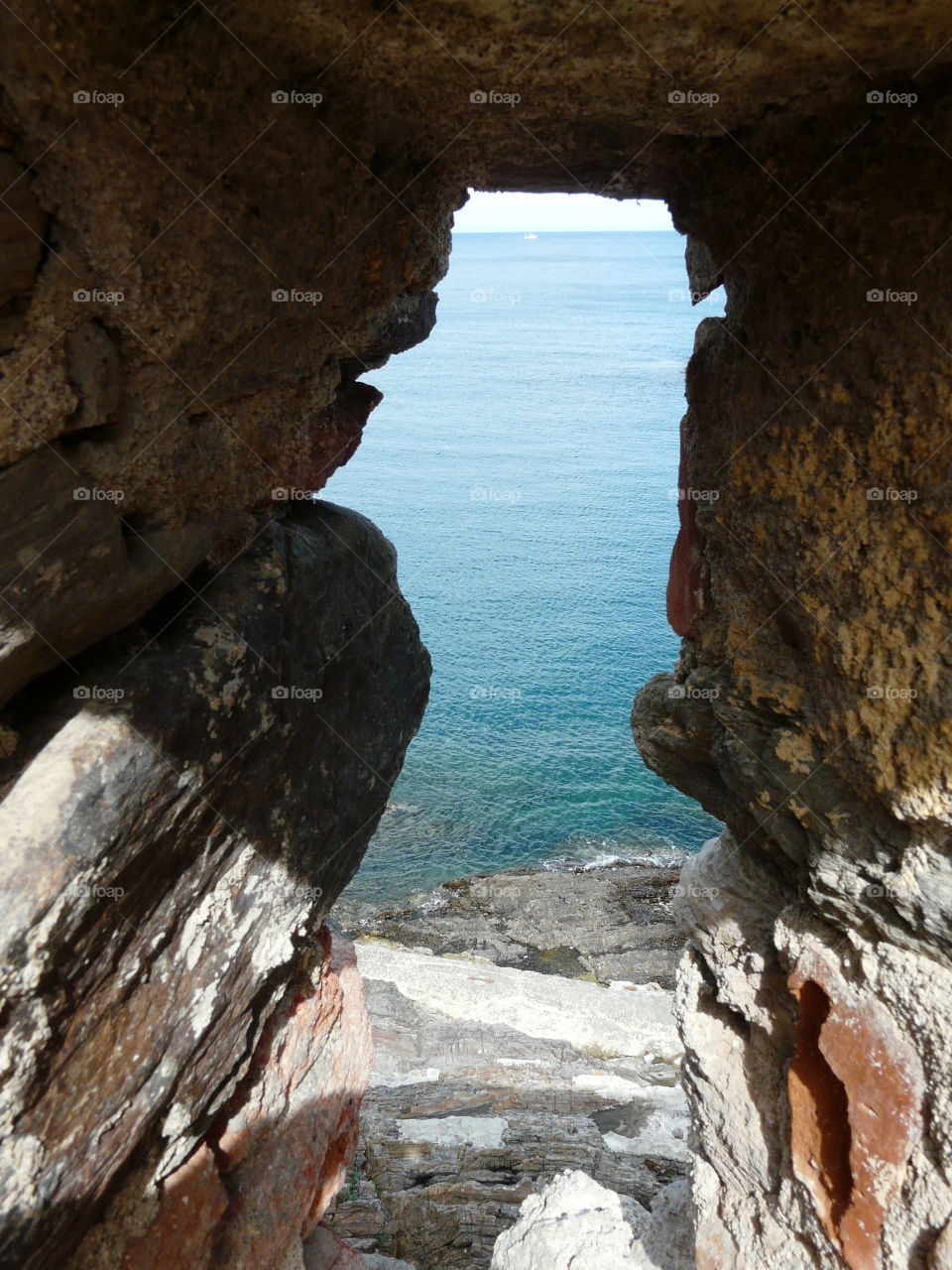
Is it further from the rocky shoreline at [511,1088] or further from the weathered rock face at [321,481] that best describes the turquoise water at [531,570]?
the weathered rock face at [321,481]

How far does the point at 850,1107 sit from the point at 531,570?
70.2 feet

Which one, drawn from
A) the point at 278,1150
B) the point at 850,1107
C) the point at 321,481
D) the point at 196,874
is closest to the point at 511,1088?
the point at 278,1150

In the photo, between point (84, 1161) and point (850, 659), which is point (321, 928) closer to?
point (84, 1161)

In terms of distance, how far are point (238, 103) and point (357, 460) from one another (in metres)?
27.0

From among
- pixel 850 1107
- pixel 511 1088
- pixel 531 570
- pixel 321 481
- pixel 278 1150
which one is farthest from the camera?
pixel 531 570

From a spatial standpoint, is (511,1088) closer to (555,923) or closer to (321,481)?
(555,923)

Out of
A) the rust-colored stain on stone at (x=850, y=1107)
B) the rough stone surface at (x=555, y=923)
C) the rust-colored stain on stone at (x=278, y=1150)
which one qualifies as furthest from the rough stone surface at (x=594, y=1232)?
the rough stone surface at (x=555, y=923)

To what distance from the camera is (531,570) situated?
24.2 metres

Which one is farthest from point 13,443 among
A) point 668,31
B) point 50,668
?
point 668,31

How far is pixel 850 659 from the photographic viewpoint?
3053mm

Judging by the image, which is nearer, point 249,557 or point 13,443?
point 13,443

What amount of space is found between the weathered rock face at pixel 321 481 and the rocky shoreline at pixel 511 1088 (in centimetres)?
194

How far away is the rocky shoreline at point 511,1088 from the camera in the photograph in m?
5.67

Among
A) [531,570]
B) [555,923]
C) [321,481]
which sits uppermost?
[321,481]
